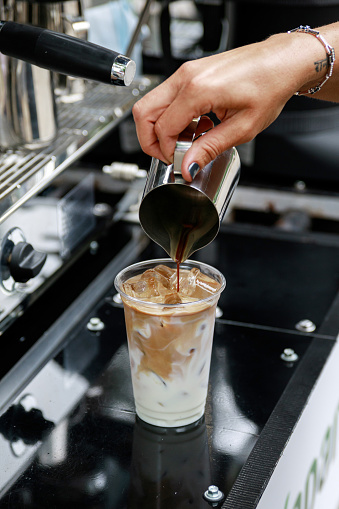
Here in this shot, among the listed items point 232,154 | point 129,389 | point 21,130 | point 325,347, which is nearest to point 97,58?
point 232,154

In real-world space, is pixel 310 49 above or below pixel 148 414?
above

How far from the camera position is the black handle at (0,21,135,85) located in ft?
2.58

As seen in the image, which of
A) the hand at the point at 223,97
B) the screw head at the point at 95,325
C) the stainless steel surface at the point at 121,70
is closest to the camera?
the hand at the point at 223,97

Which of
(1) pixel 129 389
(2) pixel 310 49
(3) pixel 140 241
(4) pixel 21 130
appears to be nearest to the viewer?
(2) pixel 310 49

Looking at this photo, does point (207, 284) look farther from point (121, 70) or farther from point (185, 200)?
point (121, 70)

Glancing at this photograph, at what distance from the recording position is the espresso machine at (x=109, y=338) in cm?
79

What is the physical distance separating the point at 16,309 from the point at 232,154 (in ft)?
1.36

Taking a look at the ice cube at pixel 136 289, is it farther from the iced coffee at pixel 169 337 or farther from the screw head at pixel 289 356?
the screw head at pixel 289 356

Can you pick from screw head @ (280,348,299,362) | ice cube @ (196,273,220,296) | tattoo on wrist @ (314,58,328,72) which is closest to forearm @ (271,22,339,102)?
tattoo on wrist @ (314,58,328,72)

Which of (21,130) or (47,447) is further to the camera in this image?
(21,130)

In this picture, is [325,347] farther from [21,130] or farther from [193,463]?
[21,130]

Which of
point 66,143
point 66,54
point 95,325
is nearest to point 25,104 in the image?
point 66,143

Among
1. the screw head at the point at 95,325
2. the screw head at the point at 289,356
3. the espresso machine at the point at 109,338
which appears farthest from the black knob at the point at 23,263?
the screw head at the point at 289,356

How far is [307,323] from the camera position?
1.09 meters
